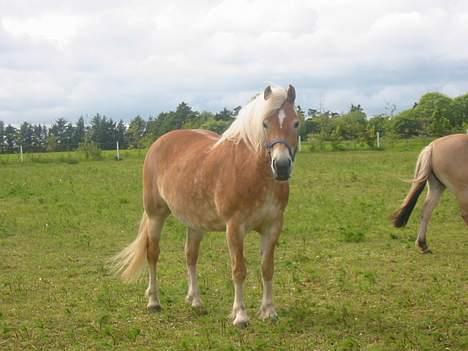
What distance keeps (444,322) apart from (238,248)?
2048mm

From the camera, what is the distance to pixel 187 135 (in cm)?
673

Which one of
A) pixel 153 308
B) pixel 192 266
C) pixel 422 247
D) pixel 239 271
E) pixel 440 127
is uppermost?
pixel 440 127

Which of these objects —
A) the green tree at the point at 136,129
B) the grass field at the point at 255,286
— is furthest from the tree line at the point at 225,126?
the grass field at the point at 255,286

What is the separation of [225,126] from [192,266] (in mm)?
28368

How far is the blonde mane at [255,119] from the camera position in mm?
5246

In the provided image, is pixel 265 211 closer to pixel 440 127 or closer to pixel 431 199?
pixel 431 199

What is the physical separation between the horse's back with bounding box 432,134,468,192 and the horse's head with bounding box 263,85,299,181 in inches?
162

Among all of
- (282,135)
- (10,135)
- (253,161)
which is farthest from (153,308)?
(10,135)

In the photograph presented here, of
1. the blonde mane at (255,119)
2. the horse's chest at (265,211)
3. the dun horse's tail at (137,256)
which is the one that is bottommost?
the dun horse's tail at (137,256)

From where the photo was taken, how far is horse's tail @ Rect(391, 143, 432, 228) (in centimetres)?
888

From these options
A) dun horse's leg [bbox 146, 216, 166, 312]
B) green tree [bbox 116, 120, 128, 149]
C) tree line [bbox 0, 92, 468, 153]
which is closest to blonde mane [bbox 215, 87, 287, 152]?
dun horse's leg [bbox 146, 216, 166, 312]

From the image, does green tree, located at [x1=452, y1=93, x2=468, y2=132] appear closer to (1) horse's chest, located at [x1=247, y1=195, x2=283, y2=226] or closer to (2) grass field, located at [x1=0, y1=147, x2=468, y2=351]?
(2) grass field, located at [x1=0, y1=147, x2=468, y2=351]

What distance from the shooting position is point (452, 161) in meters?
8.48

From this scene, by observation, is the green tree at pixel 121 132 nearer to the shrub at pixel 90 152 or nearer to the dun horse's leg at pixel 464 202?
A: the shrub at pixel 90 152
